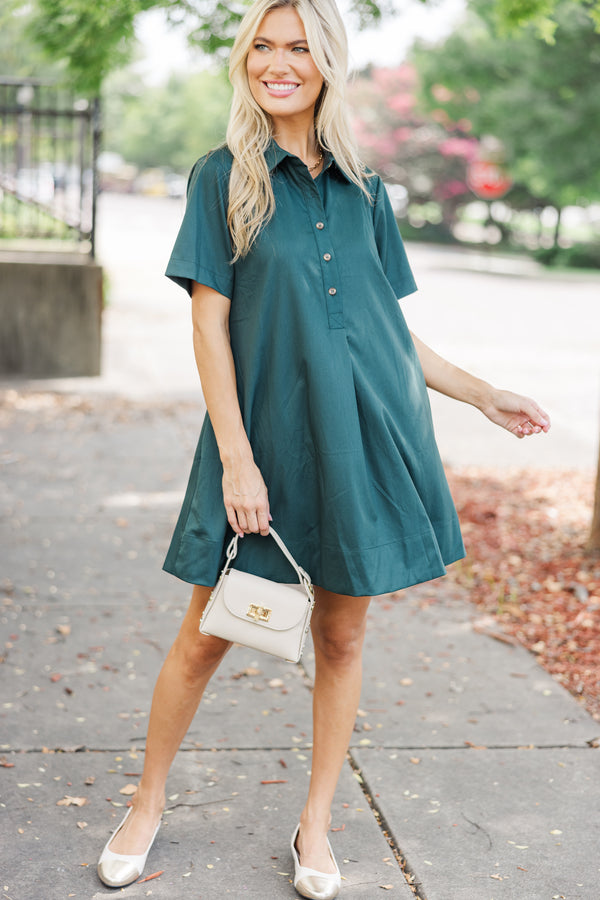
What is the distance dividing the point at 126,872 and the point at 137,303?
13730 millimetres

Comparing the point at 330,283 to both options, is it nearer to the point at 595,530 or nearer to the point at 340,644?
the point at 340,644

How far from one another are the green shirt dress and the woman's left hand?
247mm

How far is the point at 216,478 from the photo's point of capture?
7.86 ft

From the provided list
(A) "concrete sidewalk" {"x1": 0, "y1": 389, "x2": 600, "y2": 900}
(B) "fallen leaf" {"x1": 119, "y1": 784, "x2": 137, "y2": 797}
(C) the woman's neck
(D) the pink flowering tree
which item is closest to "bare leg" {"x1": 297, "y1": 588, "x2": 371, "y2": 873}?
(A) "concrete sidewalk" {"x1": 0, "y1": 389, "x2": 600, "y2": 900}

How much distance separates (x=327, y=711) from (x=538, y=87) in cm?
2122

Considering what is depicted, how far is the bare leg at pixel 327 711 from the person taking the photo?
98.2 inches

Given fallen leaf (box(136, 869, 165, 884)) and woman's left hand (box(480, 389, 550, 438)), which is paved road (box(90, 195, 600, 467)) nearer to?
woman's left hand (box(480, 389, 550, 438))

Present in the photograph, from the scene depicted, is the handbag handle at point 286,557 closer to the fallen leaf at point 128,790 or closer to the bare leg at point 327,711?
the bare leg at point 327,711

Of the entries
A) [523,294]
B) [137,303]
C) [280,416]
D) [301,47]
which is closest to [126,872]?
[280,416]

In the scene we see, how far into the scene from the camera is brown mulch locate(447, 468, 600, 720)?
163 inches

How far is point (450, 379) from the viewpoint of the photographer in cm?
264

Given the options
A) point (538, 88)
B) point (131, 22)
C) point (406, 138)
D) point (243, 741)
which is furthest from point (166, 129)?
point (243, 741)

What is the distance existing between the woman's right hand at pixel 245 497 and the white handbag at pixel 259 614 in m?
0.07

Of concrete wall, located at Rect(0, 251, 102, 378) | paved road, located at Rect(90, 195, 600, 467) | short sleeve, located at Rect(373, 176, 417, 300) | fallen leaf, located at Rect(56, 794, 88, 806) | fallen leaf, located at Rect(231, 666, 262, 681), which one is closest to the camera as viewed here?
short sleeve, located at Rect(373, 176, 417, 300)
